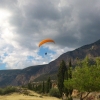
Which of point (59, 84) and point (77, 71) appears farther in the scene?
point (59, 84)

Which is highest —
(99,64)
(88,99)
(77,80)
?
(99,64)

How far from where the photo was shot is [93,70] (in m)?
39.2

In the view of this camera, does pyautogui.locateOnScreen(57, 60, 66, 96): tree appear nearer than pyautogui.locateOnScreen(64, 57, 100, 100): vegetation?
No

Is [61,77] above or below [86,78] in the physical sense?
above

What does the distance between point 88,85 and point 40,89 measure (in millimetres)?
80601

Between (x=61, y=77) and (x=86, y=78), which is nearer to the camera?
(x=86, y=78)

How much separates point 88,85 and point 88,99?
875 inches

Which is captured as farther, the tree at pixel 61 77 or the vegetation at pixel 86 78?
the tree at pixel 61 77

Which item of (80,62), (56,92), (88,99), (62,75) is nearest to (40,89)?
(56,92)

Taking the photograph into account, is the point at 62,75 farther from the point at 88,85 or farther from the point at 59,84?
the point at 88,85

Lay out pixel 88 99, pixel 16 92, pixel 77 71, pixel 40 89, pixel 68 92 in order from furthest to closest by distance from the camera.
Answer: pixel 40 89, pixel 16 92, pixel 68 92, pixel 88 99, pixel 77 71

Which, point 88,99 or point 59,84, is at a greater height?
point 59,84

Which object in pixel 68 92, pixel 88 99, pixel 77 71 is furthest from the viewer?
pixel 68 92

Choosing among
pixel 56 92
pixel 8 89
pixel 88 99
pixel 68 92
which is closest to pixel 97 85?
pixel 88 99
